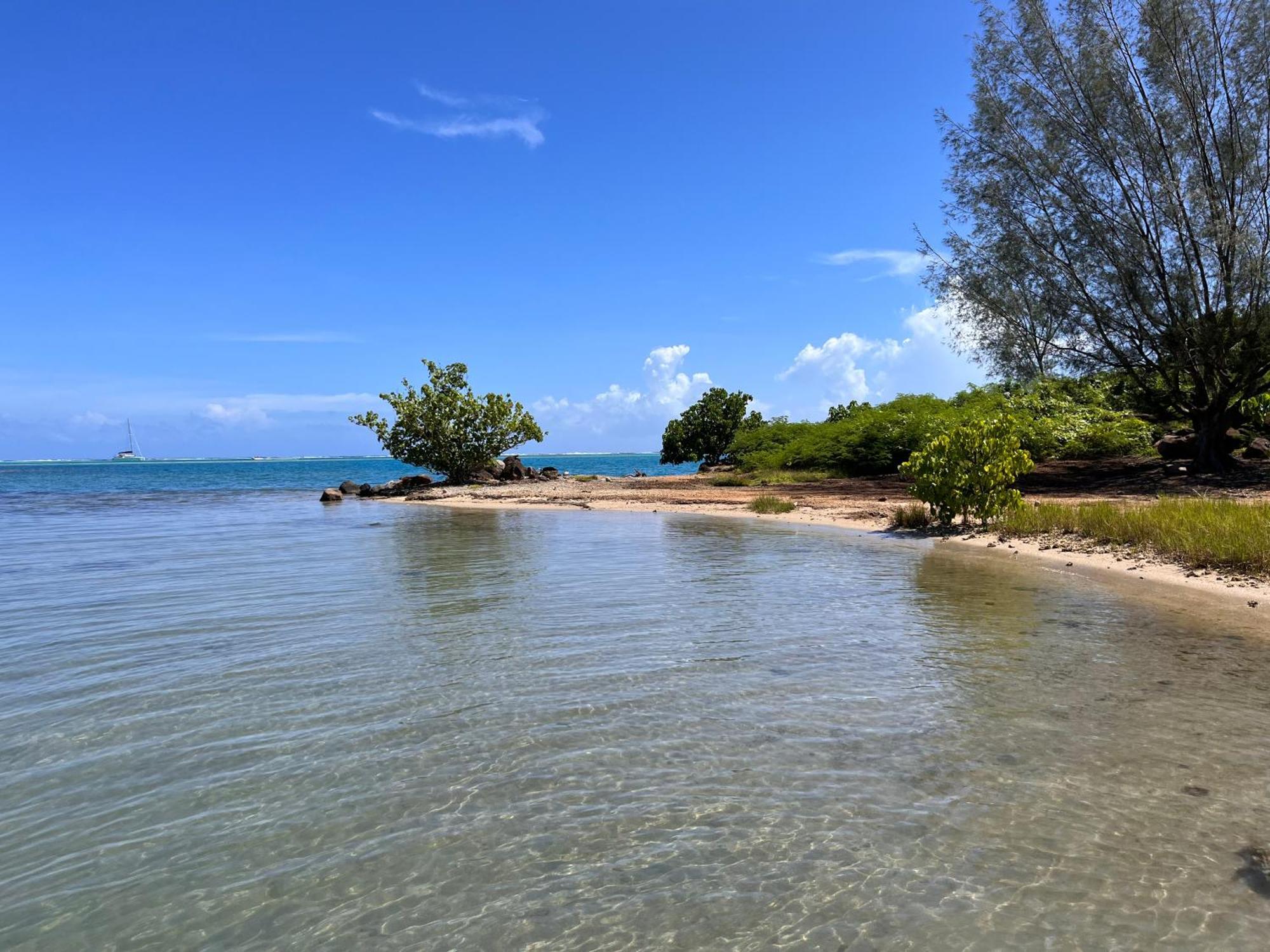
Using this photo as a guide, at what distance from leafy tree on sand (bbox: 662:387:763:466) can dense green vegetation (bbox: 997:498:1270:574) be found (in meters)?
43.5

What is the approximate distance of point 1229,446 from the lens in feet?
87.2

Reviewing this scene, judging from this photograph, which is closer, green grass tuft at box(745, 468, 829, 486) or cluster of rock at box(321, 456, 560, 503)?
green grass tuft at box(745, 468, 829, 486)

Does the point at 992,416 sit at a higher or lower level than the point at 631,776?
higher

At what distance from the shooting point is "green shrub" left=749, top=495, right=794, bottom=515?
27250 millimetres

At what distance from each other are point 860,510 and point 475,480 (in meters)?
29.6

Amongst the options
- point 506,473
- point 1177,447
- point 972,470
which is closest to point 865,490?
point 1177,447

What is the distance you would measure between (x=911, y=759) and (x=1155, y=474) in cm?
2701

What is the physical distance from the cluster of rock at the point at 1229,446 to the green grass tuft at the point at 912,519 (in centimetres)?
1323

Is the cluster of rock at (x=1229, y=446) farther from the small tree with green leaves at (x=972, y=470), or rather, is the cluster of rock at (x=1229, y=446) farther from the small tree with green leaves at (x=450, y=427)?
the small tree with green leaves at (x=450, y=427)

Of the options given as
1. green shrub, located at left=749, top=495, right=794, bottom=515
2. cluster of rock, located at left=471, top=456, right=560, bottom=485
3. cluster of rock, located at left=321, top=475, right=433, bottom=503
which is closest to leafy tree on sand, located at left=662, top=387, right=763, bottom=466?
cluster of rock, located at left=471, top=456, right=560, bottom=485

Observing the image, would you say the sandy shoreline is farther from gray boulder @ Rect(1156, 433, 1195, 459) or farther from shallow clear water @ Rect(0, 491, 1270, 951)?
gray boulder @ Rect(1156, 433, 1195, 459)

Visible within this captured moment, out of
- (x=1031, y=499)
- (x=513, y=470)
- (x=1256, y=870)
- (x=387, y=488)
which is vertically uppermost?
(x=513, y=470)

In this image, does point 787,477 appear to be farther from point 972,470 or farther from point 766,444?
point 972,470

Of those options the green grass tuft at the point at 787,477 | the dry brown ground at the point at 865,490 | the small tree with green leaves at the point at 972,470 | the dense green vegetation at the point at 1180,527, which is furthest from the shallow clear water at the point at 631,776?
the green grass tuft at the point at 787,477
